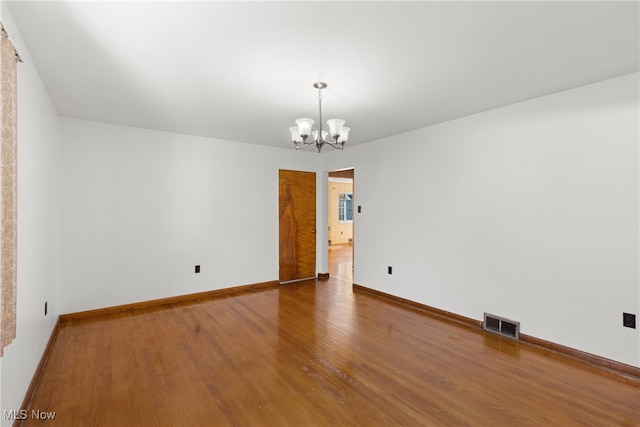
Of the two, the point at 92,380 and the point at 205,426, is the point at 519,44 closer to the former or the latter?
the point at 205,426

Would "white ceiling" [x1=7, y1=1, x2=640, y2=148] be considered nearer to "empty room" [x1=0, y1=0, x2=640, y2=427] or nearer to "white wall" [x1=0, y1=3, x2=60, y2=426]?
"empty room" [x1=0, y1=0, x2=640, y2=427]

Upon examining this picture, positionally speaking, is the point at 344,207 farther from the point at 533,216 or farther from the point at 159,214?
the point at 533,216

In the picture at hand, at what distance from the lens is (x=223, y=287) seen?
4.70m

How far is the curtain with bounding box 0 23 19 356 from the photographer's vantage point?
4.55ft

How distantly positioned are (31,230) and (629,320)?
4.78 m

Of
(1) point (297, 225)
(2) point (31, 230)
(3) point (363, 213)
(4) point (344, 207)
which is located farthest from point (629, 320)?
(4) point (344, 207)

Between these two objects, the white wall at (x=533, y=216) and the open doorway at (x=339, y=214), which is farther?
the open doorway at (x=339, y=214)

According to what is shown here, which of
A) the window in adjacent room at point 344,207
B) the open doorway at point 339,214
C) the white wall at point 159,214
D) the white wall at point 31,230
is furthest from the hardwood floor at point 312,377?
the window in adjacent room at point 344,207

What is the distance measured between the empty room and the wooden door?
729 mm

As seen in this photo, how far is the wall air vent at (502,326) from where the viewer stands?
3.10 m

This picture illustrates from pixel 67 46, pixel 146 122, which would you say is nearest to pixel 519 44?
pixel 67 46

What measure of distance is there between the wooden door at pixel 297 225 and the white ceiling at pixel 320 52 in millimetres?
2263

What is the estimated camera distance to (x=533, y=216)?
2.99 meters

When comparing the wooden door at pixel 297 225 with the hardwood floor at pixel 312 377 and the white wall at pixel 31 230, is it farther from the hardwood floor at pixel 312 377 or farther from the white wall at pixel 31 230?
the white wall at pixel 31 230
